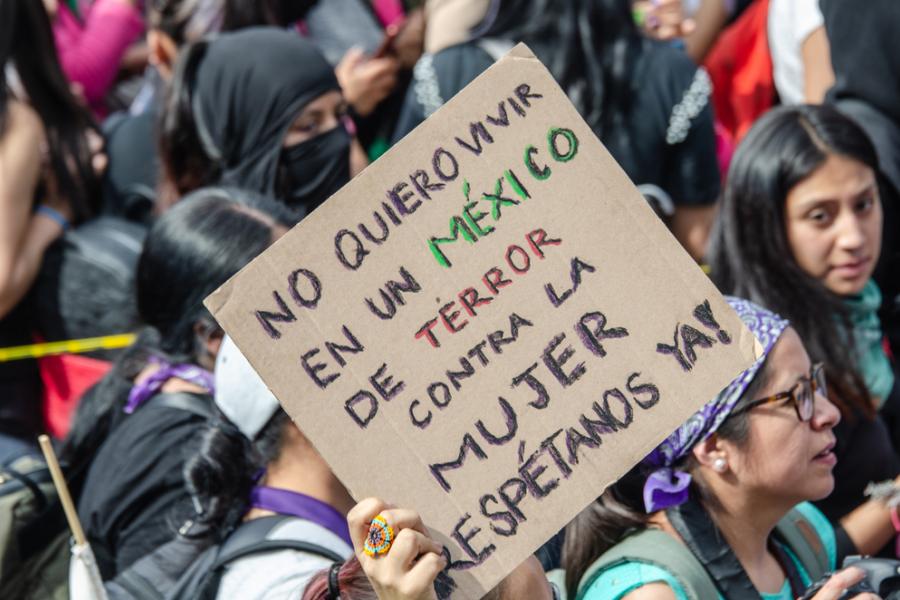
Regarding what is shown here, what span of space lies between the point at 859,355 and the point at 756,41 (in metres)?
1.82

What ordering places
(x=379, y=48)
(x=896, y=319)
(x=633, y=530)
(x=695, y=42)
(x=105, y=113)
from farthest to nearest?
(x=105, y=113) < (x=695, y=42) < (x=379, y=48) < (x=896, y=319) < (x=633, y=530)

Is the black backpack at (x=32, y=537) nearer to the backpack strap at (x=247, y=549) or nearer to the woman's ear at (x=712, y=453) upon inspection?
the backpack strap at (x=247, y=549)

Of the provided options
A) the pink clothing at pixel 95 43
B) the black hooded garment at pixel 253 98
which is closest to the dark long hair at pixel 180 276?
the black hooded garment at pixel 253 98

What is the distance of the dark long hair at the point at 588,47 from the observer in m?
4.05

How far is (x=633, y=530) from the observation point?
2.54m

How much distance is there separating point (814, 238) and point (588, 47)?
948mm

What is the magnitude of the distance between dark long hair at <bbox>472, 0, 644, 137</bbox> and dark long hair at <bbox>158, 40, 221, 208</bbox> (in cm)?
103

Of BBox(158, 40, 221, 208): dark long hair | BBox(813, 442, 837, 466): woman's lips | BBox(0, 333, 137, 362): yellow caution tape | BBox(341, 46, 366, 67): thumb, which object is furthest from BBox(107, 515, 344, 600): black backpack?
BBox(341, 46, 366, 67): thumb

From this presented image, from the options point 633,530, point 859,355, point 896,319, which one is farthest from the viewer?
point 896,319

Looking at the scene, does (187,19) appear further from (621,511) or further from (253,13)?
(621,511)

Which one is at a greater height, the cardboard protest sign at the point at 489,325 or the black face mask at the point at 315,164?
the black face mask at the point at 315,164

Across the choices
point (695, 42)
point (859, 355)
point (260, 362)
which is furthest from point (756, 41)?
point (260, 362)

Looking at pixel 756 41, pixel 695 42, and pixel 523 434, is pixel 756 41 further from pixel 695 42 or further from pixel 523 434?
pixel 523 434

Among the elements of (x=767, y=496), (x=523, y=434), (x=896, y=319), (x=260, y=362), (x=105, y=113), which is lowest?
(x=896, y=319)
